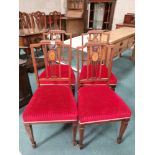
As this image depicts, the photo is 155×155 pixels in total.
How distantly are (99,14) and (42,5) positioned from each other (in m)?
1.68

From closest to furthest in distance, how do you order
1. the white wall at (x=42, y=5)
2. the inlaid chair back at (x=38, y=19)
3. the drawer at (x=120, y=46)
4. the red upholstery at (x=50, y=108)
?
1. the red upholstery at (x=50, y=108)
2. the drawer at (x=120, y=46)
3. the inlaid chair back at (x=38, y=19)
4. the white wall at (x=42, y=5)

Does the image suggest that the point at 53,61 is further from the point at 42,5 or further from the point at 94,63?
the point at 42,5

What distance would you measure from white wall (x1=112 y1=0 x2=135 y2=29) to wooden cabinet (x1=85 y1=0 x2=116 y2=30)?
12 centimetres

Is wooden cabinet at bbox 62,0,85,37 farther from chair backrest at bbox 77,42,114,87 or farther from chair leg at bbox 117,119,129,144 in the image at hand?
chair leg at bbox 117,119,129,144

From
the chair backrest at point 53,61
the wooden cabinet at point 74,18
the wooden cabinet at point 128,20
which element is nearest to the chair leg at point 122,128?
the chair backrest at point 53,61

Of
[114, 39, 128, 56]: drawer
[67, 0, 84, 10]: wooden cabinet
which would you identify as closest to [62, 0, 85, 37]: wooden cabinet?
[67, 0, 84, 10]: wooden cabinet

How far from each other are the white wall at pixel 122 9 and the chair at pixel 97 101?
123 inches

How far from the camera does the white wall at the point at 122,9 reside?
3.90 metres

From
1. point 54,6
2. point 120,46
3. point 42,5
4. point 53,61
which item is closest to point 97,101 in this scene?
point 53,61

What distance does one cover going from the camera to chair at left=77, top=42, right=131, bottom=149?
3.66ft

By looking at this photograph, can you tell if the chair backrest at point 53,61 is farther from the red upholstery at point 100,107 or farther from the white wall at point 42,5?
the white wall at point 42,5
